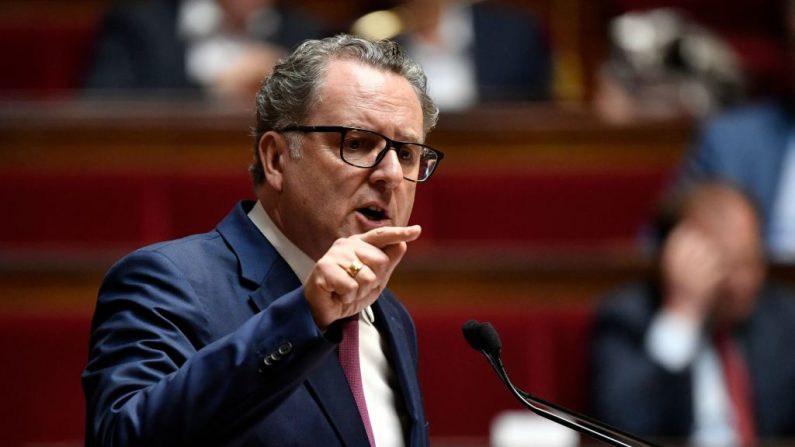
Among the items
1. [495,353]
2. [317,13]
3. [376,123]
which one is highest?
[317,13]

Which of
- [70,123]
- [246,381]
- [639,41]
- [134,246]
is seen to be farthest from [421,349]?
[246,381]

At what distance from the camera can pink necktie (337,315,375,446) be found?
584mm

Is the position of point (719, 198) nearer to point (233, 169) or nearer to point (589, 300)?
point (589, 300)

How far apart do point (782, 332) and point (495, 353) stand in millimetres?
731

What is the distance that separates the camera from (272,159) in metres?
0.62

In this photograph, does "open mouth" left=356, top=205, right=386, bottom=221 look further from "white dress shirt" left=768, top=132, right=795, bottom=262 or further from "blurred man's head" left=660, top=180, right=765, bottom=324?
"white dress shirt" left=768, top=132, right=795, bottom=262

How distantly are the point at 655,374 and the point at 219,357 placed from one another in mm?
773

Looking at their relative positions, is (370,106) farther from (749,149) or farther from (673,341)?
(749,149)

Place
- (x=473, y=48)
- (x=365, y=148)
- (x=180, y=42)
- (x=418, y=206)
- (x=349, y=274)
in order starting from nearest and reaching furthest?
(x=349, y=274)
(x=365, y=148)
(x=418, y=206)
(x=180, y=42)
(x=473, y=48)

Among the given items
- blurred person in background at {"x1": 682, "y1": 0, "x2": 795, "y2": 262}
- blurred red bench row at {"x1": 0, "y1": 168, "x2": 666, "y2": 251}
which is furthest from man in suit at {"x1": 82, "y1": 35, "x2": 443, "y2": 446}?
blurred person in background at {"x1": 682, "y1": 0, "x2": 795, "y2": 262}

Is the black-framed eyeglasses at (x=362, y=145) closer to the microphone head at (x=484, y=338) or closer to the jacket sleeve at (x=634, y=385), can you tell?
the microphone head at (x=484, y=338)

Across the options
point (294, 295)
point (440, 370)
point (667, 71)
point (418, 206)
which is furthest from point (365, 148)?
point (667, 71)

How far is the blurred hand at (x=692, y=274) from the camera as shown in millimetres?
1228

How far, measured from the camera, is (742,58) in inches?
73.4
